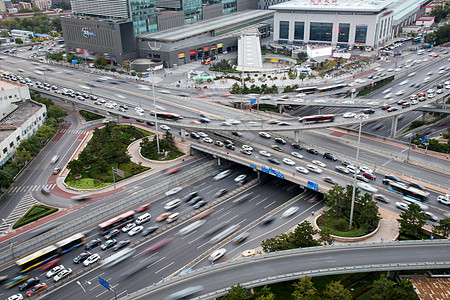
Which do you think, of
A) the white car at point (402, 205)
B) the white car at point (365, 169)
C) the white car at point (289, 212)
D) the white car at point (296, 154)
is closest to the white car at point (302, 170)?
the white car at point (296, 154)

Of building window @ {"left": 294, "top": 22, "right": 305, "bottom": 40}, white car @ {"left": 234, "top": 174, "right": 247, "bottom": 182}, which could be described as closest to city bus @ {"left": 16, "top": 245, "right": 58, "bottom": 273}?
white car @ {"left": 234, "top": 174, "right": 247, "bottom": 182}

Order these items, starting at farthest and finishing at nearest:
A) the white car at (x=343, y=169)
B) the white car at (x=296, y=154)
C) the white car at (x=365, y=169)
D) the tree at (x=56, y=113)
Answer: the tree at (x=56, y=113)
the white car at (x=296, y=154)
the white car at (x=343, y=169)
the white car at (x=365, y=169)

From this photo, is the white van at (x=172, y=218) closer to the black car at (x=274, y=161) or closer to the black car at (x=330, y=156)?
the black car at (x=274, y=161)

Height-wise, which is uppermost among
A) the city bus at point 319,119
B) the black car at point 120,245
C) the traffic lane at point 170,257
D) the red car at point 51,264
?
the city bus at point 319,119

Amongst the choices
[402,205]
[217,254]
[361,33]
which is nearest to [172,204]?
[217,254]

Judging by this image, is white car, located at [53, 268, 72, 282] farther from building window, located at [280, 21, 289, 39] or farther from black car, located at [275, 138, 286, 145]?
building window, located at [280, 21, 289, 39]
